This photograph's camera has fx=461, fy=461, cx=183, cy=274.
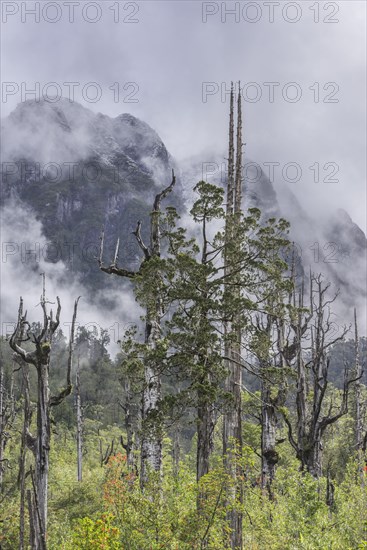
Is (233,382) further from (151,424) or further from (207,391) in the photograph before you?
(151,424)

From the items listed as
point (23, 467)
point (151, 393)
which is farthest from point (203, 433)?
point (23, 467)

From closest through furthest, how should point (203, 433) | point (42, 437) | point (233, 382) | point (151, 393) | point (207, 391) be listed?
point (42, 437) < point (207, 391) < point (203, 433) < point (233, 382) < point (151, 393)

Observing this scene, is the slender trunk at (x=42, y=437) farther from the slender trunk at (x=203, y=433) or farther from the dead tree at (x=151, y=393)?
the slender trunk at (x=203, y=433)

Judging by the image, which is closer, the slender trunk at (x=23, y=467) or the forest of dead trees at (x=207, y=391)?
the slender trunk at (x=23, y=467)

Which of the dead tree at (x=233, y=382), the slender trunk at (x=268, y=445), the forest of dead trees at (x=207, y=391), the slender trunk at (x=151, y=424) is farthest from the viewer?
the slender trunk at (x=268, y=445)

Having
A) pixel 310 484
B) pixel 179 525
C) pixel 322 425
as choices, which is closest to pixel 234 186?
pixel 322 425

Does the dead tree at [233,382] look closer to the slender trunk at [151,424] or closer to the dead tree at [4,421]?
the slender trunk at [151,424]

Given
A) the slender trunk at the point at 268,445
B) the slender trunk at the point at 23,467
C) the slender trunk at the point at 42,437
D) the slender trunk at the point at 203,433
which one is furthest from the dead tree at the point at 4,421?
the slender trunk at the point at 23,467

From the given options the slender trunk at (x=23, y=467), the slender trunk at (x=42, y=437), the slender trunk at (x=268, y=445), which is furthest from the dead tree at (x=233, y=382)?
the slender trunk at (x=23, y=467)

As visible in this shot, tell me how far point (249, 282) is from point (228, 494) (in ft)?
19.4

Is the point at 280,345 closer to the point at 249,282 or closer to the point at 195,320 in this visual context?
the point at 249,282

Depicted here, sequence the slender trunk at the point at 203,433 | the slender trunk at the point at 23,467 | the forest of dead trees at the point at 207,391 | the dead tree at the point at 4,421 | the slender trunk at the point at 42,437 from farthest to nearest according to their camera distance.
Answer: the dead tree at the point at 4,421 → the slender trunk at the point at 203,433 → the slender trunk at the point at 42,437 → the forest of dead trees at the point at 207,391 → the slender trunk at the point at 23,467

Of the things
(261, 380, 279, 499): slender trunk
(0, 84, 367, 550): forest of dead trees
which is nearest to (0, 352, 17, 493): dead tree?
(0, 84, 367, 550): forest of dead trees

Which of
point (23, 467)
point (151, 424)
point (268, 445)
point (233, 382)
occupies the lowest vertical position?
point (23, 467)
